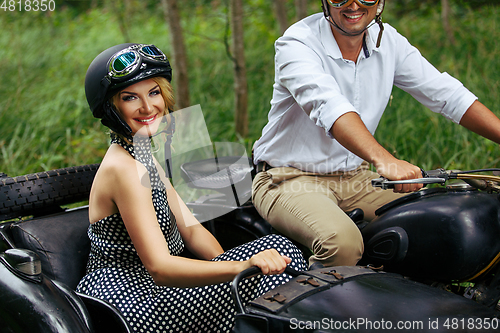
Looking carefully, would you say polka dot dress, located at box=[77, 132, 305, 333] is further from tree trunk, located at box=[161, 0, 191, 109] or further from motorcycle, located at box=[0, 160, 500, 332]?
tree trunk, located at box=[161, 0, 191, 109]

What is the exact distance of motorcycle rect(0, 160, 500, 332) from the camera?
4.04 ft

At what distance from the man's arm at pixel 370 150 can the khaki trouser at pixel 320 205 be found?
1.05 ft

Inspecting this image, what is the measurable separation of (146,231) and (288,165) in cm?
89

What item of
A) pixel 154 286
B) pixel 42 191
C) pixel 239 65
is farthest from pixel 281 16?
pixel 154 286

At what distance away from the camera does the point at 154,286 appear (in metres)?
1.77

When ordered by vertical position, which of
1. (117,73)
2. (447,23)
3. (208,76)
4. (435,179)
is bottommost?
(435,179)

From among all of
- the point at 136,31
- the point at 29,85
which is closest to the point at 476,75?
the point at 29,85

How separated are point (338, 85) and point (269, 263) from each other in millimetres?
1098

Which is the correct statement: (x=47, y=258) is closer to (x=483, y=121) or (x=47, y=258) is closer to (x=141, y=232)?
(x=141, y=232)

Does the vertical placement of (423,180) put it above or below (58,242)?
above

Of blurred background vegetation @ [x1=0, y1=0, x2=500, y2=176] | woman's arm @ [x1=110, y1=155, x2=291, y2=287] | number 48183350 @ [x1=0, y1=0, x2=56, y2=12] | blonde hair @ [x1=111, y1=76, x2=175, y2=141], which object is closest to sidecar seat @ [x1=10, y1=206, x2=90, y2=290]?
woman's arm @ [x1=110, y1=155, x2=291, y2=287]

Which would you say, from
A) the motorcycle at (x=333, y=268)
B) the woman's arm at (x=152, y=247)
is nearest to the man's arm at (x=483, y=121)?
the motorcycle at (x=333, y=268)

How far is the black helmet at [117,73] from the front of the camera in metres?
1.71

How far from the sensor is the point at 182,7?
29.4 ft
